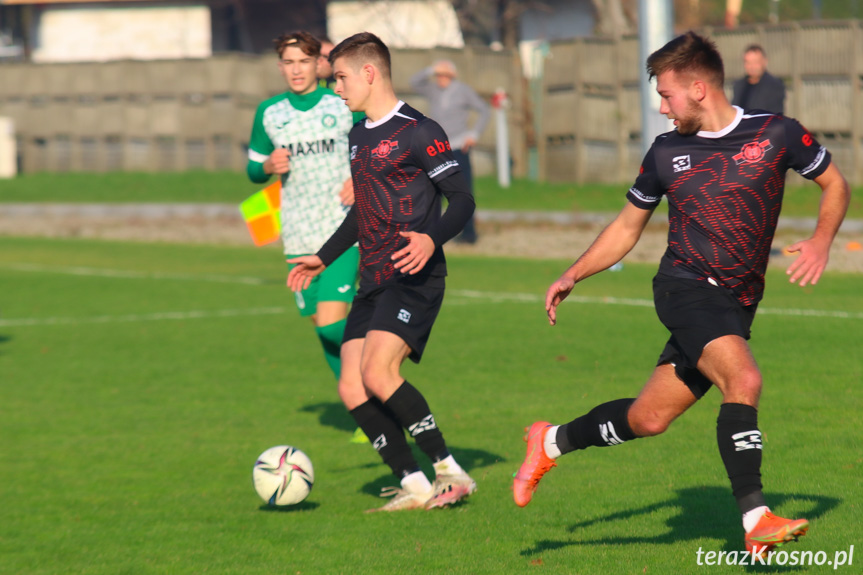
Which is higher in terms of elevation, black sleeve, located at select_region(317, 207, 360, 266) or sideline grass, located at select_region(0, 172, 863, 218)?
black sleeve, located at select_region(317, 207, 360, 266)

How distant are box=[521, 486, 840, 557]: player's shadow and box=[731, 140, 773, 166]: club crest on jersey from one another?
61.9 inches

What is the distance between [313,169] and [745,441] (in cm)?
391

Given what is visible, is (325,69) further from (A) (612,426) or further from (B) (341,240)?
(A) (612,426)

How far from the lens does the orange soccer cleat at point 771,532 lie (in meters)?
4.06

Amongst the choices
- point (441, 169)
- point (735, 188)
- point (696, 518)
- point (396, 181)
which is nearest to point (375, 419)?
point (396, 181)

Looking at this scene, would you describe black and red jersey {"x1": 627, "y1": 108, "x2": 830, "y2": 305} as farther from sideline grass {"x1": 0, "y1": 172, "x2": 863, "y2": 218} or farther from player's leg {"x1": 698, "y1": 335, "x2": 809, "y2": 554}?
sideline grass {"x1": 0, "y1": 172, "x2": 863, "y2": 218}

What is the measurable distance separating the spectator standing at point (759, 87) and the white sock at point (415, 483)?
9.24 meters

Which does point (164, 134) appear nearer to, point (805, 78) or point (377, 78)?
point (805, 78)

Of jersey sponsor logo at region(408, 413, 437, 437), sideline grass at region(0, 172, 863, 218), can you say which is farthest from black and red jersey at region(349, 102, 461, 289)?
sideline grass at region(0, 172, 863, 218)

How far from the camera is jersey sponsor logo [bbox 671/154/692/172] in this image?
4.70 metres

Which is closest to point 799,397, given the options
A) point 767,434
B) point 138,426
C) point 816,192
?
point 767,434

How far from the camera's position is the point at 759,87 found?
14.0 m

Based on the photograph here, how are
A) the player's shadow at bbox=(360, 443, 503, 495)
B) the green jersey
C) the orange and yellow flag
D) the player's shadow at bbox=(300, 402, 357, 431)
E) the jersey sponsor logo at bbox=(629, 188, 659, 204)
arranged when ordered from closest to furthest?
the jersey sponsor logo at bbox=(629, 188, 659, 204)
the player's shadow at bbox=(360, 443, 503, 495)
the green jersey
the player's shadow at bbox=(300, 402, 357, 431)
the orange and yellow flag

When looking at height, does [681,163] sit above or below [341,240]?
above
